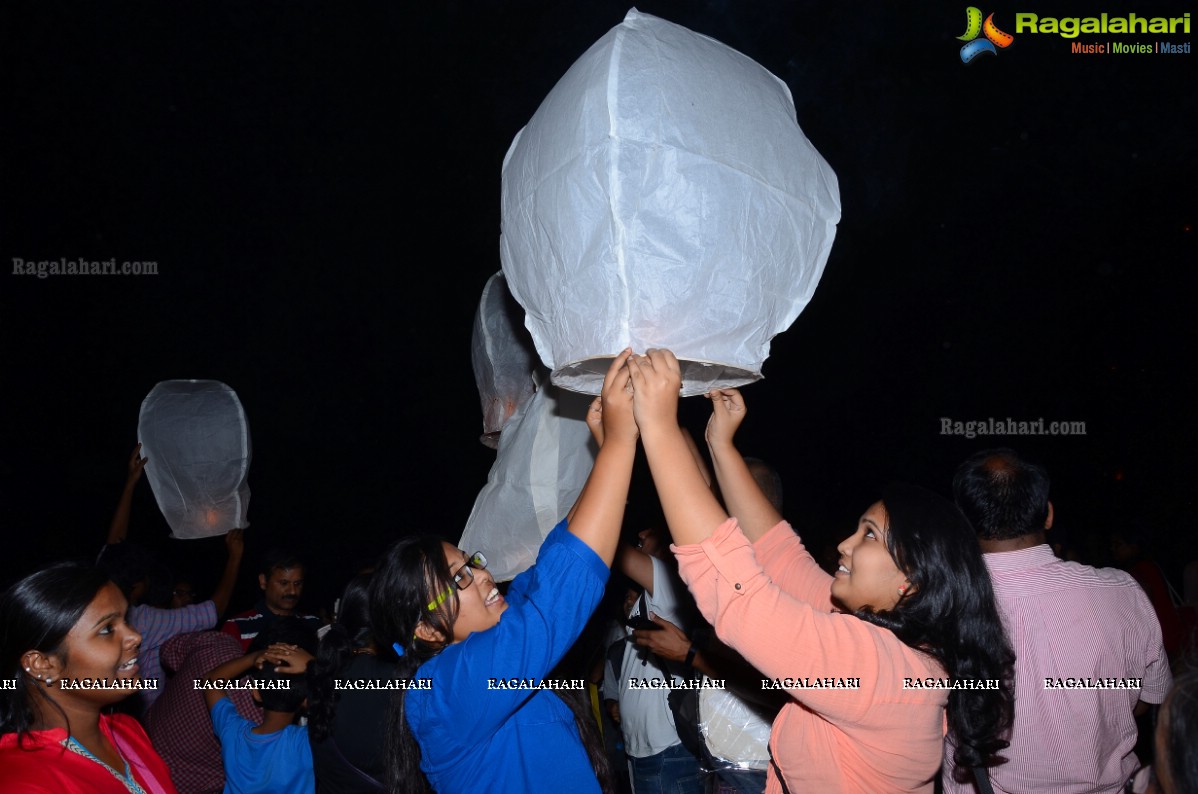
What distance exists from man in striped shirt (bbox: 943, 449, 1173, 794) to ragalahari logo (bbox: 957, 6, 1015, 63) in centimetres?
361

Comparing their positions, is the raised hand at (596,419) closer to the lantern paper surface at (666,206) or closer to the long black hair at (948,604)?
the lantern paper surface at (666,206)

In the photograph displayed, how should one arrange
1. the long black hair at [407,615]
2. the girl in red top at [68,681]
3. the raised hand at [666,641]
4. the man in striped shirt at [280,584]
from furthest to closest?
1. the man in striped shirt at [280,584]
2. the raised hand at [666,641]
3. the long black hair at [407,615]
4. the girl in red top at [68,681]

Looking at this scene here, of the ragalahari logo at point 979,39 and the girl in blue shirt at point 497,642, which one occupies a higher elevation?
the ragalahari logo at point 979,39

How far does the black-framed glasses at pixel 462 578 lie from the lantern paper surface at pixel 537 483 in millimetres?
443

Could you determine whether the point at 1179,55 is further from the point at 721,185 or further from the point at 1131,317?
the point at 721,185

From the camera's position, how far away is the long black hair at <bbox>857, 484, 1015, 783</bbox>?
1.17m

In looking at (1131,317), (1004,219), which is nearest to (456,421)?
(1004,219)

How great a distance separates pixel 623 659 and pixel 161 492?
217cm

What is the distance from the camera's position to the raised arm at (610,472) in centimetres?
114

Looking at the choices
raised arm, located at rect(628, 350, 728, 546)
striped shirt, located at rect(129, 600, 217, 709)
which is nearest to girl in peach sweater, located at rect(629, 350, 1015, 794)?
raised arm, located at rect(628, 350, 728, 546)

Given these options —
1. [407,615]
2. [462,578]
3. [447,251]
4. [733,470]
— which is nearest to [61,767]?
[407,615]

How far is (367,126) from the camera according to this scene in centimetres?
475

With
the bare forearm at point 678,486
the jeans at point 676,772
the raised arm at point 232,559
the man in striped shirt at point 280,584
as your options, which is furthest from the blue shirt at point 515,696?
the raised arm at point 232,559

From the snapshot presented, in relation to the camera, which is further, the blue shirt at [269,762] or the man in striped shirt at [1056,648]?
the blue shirt at [269,762]
